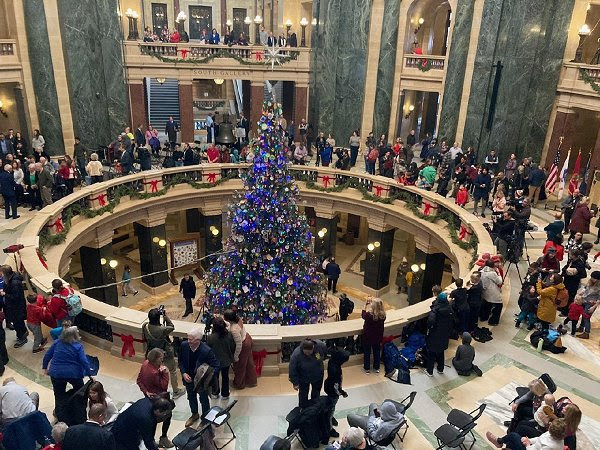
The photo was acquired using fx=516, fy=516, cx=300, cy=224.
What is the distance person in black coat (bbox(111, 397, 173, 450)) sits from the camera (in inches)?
199

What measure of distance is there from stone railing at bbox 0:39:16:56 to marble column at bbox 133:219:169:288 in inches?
282

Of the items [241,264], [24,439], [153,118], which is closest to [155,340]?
[24,439]

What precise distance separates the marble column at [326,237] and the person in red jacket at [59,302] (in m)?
11.3

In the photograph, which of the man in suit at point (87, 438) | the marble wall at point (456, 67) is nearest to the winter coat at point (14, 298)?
the man in suit at point (87, 438)

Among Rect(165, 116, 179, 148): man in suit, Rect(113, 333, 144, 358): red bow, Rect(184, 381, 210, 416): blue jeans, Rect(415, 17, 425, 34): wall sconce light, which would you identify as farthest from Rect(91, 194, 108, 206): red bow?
Rect(415, 17, 425, 34): wall sconce light

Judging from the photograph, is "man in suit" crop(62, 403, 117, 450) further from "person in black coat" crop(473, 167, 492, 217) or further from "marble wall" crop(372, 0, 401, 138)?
"marble wall" crop(372, 0, 401, 138)

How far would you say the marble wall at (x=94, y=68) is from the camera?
18.4 metres

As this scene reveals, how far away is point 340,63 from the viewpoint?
2192 cm

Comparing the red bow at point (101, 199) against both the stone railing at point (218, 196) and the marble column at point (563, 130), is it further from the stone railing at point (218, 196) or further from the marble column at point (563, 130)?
the marble column at point (563, 130)

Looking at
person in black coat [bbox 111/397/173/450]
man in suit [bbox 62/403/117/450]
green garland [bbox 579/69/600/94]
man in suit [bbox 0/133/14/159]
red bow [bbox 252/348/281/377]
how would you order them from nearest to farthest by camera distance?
man in suit [bbox 62/403/117/450], person in black coat [bbox 111/397/173/450], red bow [bbox 252/348/281/377], man in suit [bbox 0/133/14/159], green garland [bbox 579/69/600/94]

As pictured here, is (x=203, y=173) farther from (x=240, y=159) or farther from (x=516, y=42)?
(x=516, y=42)

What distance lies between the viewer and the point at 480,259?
1026 centimetres

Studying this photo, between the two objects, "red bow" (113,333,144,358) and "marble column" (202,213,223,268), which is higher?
"red bow" (113,333,144,358)

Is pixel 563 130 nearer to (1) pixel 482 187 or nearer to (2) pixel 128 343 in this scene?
(1) pixel 482 187
